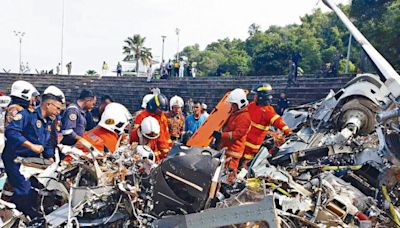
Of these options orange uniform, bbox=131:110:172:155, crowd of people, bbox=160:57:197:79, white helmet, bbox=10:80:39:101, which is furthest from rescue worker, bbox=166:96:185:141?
crowd of people, bbox=160:57:197:79

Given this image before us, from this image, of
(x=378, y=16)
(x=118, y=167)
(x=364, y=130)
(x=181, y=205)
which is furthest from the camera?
(x=378, y=16)

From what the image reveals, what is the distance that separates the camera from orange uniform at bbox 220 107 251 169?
604cm

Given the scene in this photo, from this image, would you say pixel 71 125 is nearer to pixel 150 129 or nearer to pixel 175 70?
pixel 150 129

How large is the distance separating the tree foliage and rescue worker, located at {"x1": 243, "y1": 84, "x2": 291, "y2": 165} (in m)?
14.3

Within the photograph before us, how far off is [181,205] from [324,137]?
3.55 meters

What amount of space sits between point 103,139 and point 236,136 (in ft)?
5.52

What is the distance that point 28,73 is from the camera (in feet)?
113

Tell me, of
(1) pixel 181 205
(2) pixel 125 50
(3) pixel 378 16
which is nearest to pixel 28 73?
(2) pixel 125 50

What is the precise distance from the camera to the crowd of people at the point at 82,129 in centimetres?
482

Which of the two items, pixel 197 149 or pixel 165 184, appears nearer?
pixel 165 184

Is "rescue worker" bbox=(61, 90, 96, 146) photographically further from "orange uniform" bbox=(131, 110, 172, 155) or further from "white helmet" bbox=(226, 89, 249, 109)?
"white helmet" bbox=(226, 89, 249, 109)

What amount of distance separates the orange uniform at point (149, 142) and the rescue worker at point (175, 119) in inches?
113

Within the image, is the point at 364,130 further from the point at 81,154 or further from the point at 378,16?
the point at 378,16

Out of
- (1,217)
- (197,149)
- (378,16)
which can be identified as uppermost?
(378,16)
